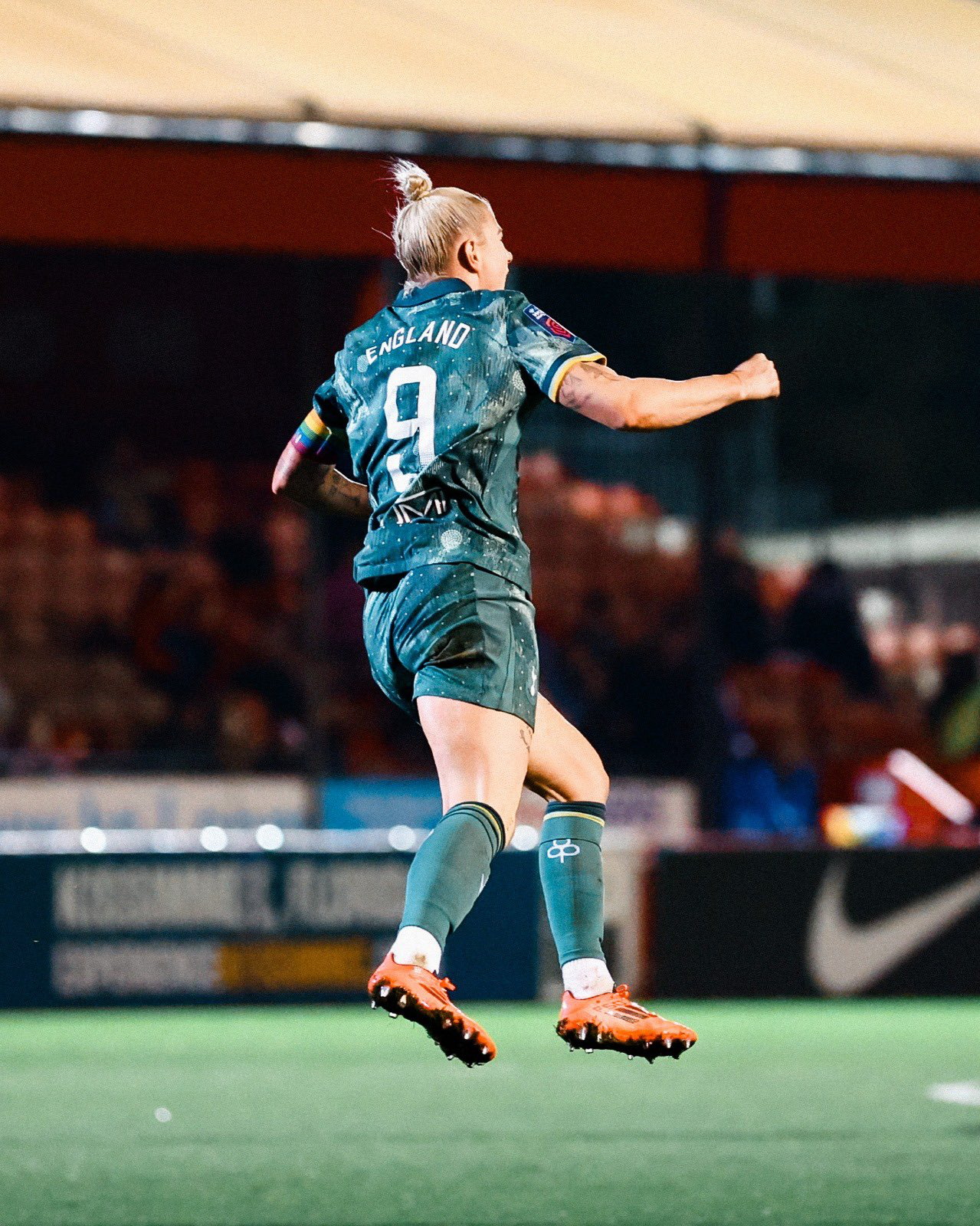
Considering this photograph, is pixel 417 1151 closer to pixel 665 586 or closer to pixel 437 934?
pixel 437 934

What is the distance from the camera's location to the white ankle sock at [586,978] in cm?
394

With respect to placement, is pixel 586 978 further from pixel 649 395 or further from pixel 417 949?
pixel 649 395

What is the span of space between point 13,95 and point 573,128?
2.05m

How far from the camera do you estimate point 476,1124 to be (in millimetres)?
5871

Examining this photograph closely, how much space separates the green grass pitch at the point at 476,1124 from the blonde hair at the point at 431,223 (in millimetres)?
1985

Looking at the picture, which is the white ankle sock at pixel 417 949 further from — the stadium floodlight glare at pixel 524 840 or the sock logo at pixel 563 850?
the stadium floodlight glare at pixel 524 840

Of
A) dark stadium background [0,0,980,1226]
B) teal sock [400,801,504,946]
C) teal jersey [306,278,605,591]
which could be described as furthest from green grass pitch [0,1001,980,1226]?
teal jersey [306,278,605,591]

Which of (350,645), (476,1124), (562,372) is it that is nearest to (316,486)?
(562,372)

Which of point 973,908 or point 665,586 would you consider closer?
point 973,908

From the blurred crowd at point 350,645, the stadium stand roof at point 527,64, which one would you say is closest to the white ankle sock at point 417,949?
the stadium stand roof at point 527,64

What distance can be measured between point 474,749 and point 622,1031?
1.85ft

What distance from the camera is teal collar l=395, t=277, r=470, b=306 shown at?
397 centimetres

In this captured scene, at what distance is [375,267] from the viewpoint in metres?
9.93

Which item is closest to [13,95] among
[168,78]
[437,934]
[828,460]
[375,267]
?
[168,78]
